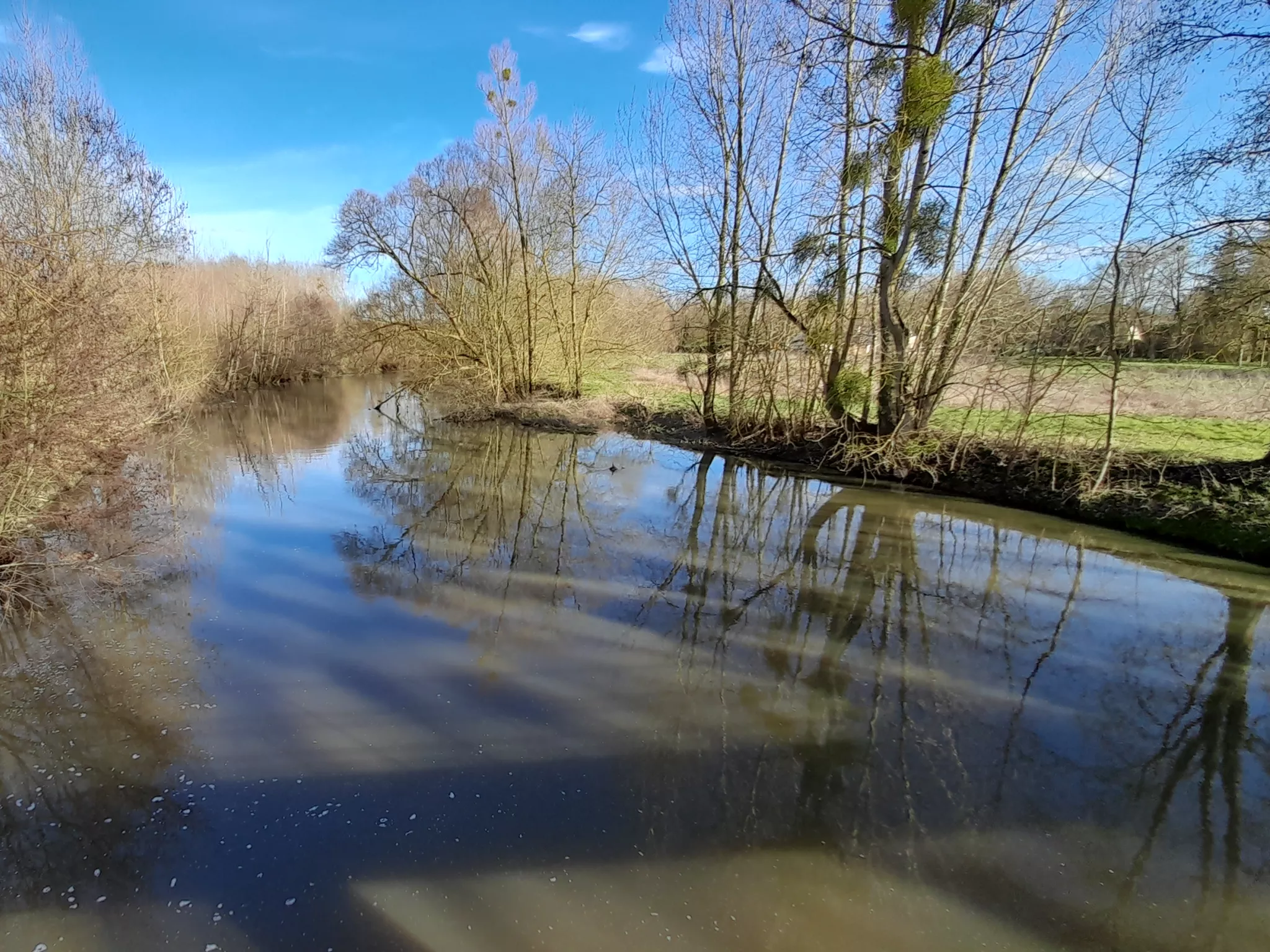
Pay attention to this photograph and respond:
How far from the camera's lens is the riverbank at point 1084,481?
7289 mm

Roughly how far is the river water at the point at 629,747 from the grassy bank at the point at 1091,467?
738mm

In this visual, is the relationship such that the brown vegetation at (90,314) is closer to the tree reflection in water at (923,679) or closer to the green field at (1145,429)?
the tree reflection in water at (923,679)

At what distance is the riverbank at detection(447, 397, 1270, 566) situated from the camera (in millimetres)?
7289

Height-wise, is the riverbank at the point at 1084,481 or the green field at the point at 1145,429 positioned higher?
the green field at the point at 1145,429

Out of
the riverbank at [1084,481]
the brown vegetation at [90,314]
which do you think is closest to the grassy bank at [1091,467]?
the riverbank at [1084,481]

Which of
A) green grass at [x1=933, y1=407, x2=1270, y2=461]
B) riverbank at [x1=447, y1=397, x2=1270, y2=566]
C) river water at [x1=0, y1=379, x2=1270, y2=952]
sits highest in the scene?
green grass at [x1=933, y1=407, x2=1270, y2=461]

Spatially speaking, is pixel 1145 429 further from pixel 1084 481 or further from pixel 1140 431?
pixel 1084 481

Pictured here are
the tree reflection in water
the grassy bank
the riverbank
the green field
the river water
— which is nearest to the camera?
the river water

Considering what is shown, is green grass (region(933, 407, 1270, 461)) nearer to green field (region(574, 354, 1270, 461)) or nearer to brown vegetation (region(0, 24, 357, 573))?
green field (region(574, 354, 1270, 461))

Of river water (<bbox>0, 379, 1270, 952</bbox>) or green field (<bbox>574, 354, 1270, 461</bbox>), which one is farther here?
green field (<bbox>574, 354, 1270, 461</bbox>)

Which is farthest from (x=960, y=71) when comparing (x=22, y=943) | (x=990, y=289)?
(x=22, y=943)

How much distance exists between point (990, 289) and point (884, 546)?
16.5 ft

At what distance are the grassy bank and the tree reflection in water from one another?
2.45 feet

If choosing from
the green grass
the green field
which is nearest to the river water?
the green grass
